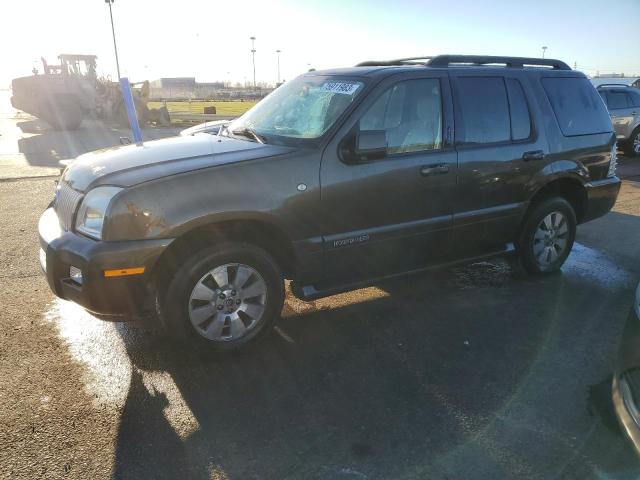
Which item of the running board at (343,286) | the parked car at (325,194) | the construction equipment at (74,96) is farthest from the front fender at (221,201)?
the construction equipment at (74,96)

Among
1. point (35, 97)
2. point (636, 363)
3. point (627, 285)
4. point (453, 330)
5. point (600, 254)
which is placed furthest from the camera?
point (35, 97)

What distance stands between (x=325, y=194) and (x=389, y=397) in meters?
1.39

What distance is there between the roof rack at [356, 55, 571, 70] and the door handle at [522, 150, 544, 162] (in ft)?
2.77

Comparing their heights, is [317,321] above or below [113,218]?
below

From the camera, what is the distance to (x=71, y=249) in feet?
9.99

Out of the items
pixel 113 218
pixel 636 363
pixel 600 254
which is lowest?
pixel 600 254

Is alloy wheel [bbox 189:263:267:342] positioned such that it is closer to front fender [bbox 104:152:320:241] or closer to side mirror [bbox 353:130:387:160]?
front fender [bbox 104:152:320:241]

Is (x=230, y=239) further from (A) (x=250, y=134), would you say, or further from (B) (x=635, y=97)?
(B) (x=635, y=97)

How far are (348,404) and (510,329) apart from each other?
5.48 ft

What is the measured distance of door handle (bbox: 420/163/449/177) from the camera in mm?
3848

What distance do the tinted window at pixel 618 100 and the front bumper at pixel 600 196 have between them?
9428 millimetres

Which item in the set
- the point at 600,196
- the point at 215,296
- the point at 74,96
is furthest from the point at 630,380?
the point at 74,96

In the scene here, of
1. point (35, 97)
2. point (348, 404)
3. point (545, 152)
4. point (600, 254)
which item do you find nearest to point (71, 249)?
point (348, 404)

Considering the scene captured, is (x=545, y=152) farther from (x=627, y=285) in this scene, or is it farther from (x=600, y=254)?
(x=600, y=254)
